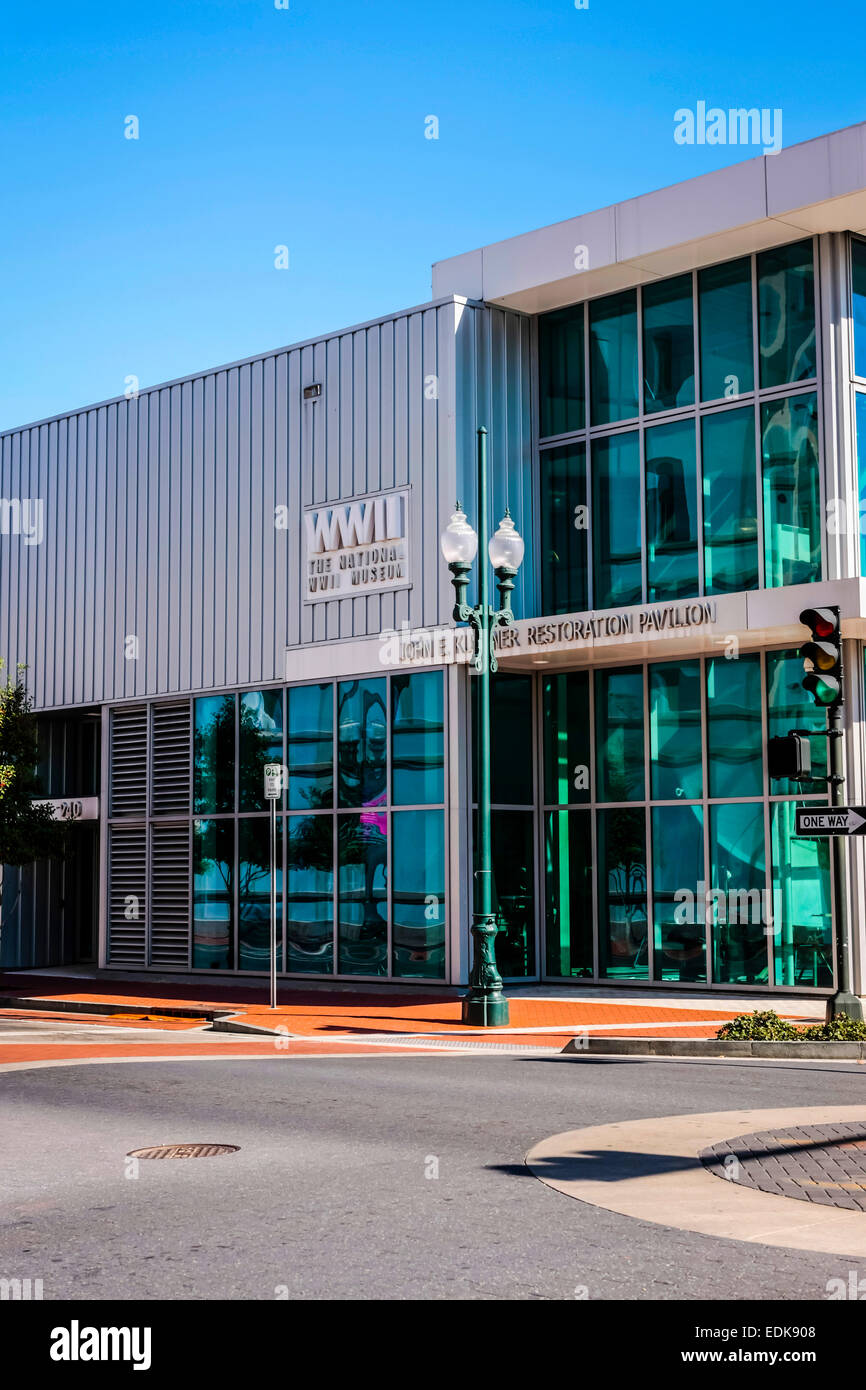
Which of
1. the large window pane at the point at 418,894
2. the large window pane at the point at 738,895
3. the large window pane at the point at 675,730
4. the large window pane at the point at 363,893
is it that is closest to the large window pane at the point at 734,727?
the large window pane at the point at 675,730

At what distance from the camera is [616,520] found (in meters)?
24.1

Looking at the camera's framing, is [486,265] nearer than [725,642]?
No

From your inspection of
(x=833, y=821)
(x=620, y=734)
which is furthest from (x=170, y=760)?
(x=833, y=821)

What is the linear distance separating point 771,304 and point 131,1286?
18836mm

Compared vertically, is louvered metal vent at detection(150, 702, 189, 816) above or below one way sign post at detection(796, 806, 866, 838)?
above

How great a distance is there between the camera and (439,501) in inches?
954

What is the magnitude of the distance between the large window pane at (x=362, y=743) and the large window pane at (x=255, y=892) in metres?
1.82

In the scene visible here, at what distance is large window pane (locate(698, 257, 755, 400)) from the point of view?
74.2 feet

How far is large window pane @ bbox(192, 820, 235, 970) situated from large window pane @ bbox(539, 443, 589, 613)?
23.2 feet

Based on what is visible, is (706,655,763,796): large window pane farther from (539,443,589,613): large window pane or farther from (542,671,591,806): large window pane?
(539,443,589,613): large window pane

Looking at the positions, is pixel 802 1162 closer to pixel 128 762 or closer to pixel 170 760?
pixel 170 760

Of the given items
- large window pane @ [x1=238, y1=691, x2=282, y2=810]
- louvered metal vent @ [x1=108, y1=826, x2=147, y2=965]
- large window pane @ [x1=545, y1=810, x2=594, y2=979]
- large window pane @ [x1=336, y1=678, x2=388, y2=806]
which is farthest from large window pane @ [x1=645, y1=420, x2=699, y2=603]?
louvered metal vent @ [x1=108, y1=826, x2=147, y2=965]
